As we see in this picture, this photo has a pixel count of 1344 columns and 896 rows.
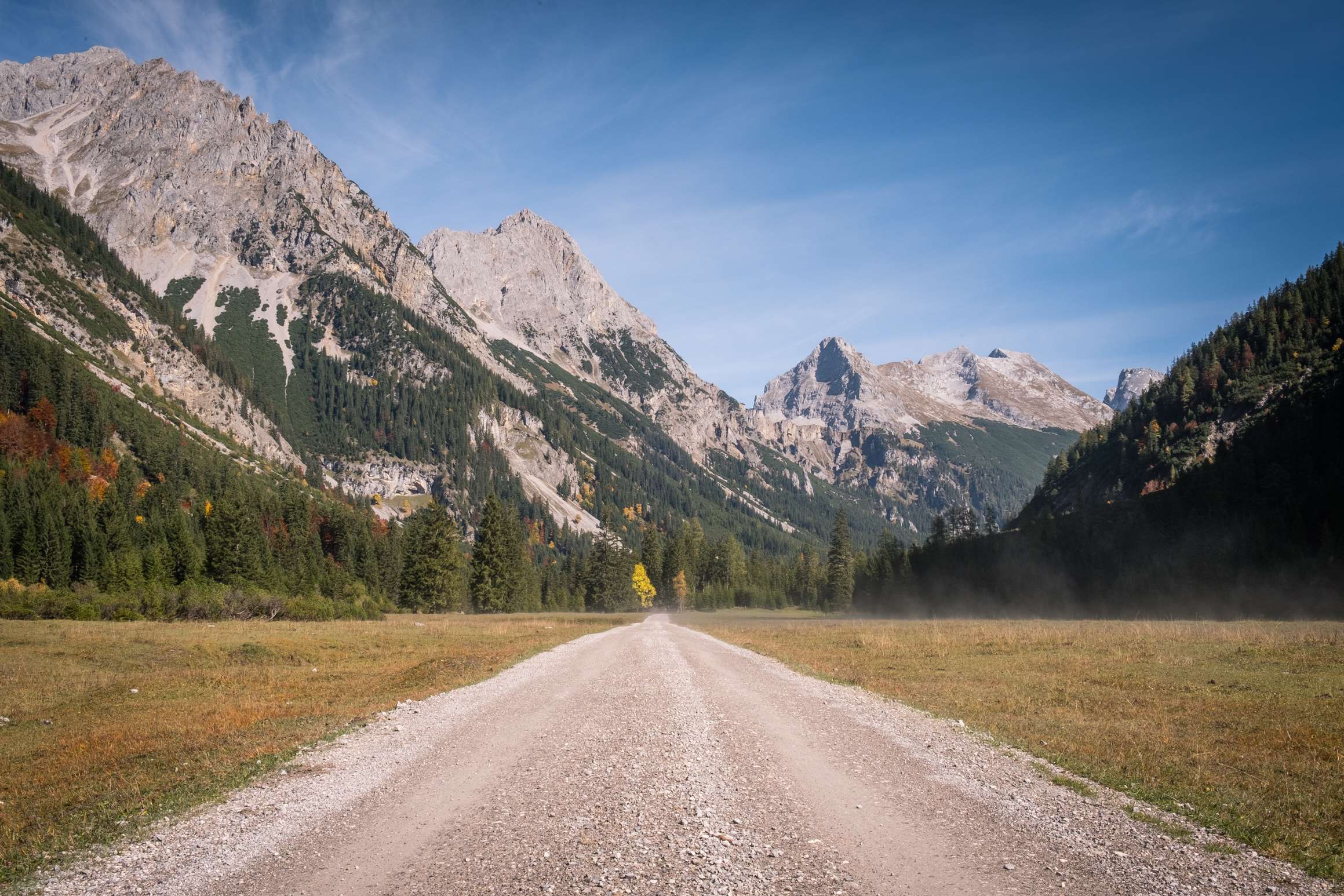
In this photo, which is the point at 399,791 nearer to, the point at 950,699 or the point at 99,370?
the point at 950,699

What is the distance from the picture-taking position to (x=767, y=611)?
123 metres

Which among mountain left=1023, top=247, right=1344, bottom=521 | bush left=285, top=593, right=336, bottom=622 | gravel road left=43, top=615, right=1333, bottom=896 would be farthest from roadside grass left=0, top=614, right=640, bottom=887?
mountain left=1023, top=247, right=1344, bottom=521

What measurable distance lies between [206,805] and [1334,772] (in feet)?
57.3

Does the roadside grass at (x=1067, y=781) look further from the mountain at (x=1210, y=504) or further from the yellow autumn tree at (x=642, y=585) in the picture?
the yellow autumn tree at (x=642, y=585)

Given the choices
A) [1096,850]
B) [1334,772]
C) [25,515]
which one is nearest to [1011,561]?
[1334,772]

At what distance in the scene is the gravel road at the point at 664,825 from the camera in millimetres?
6516

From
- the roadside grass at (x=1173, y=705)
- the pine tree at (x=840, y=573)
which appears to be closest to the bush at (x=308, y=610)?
the roadside grass at (x=1173, y=705)

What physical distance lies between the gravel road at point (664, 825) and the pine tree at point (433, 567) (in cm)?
6675

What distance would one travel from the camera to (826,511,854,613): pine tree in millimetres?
118000

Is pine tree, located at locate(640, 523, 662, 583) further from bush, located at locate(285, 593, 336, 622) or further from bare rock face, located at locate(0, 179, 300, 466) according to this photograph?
bare rock face, located at locate(0, 179, 300, 466)

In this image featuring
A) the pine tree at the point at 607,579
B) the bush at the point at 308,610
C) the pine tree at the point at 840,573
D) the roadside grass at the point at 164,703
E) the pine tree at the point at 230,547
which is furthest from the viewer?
the pine tree at the point at 840,573

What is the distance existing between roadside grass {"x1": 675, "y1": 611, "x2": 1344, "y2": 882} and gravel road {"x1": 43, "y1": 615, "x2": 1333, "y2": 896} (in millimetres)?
1235

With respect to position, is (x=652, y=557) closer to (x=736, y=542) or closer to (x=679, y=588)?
(x=679, y=588)

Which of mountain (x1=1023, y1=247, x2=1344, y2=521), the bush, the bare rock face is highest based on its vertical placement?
the bare rock face
